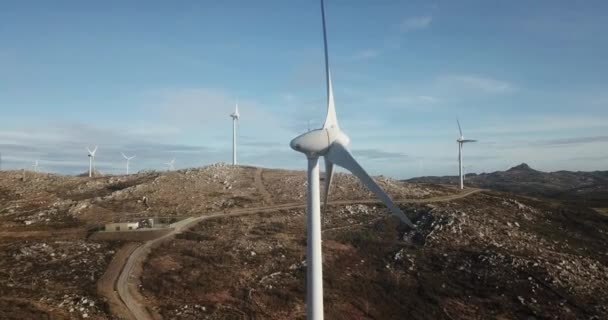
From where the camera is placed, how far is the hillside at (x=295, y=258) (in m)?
51.5

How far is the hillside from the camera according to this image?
5147 cm

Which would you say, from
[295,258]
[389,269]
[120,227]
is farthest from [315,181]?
[120,227]

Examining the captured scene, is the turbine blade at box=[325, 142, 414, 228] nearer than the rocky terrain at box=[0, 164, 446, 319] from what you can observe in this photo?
Yes

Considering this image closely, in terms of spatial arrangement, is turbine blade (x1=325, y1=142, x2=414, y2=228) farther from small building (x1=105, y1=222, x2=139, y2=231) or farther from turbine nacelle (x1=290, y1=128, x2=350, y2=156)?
small building (x1=105, y1=222, x2=139, y2=231)

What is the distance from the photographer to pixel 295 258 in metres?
65.9

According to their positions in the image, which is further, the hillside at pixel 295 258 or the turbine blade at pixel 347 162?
the hillside at pixel 295 258

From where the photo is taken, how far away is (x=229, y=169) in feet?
419

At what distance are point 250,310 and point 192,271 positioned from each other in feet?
42.6

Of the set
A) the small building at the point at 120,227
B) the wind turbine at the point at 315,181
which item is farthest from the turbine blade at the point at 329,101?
the small building at the point at 120,227

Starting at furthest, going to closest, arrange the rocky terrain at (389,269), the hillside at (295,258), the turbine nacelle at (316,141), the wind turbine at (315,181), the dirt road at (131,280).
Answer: the rocky terrain at (389,269) < the hillside at (295,258) < the dirt road at (131,280) < the turbine nacelle at (316,141) < the wind turbine at (315,181)

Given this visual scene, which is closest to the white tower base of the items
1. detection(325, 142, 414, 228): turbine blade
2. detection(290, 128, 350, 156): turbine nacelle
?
detection(290, 128, 350, 156): turbine nacelle

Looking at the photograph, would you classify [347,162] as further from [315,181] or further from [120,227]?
[120,227]

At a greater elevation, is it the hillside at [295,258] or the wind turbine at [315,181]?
the wind turbine at [315,181]

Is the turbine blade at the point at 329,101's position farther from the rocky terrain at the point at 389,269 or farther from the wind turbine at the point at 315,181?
the rocky terrain at the point at 389,269
